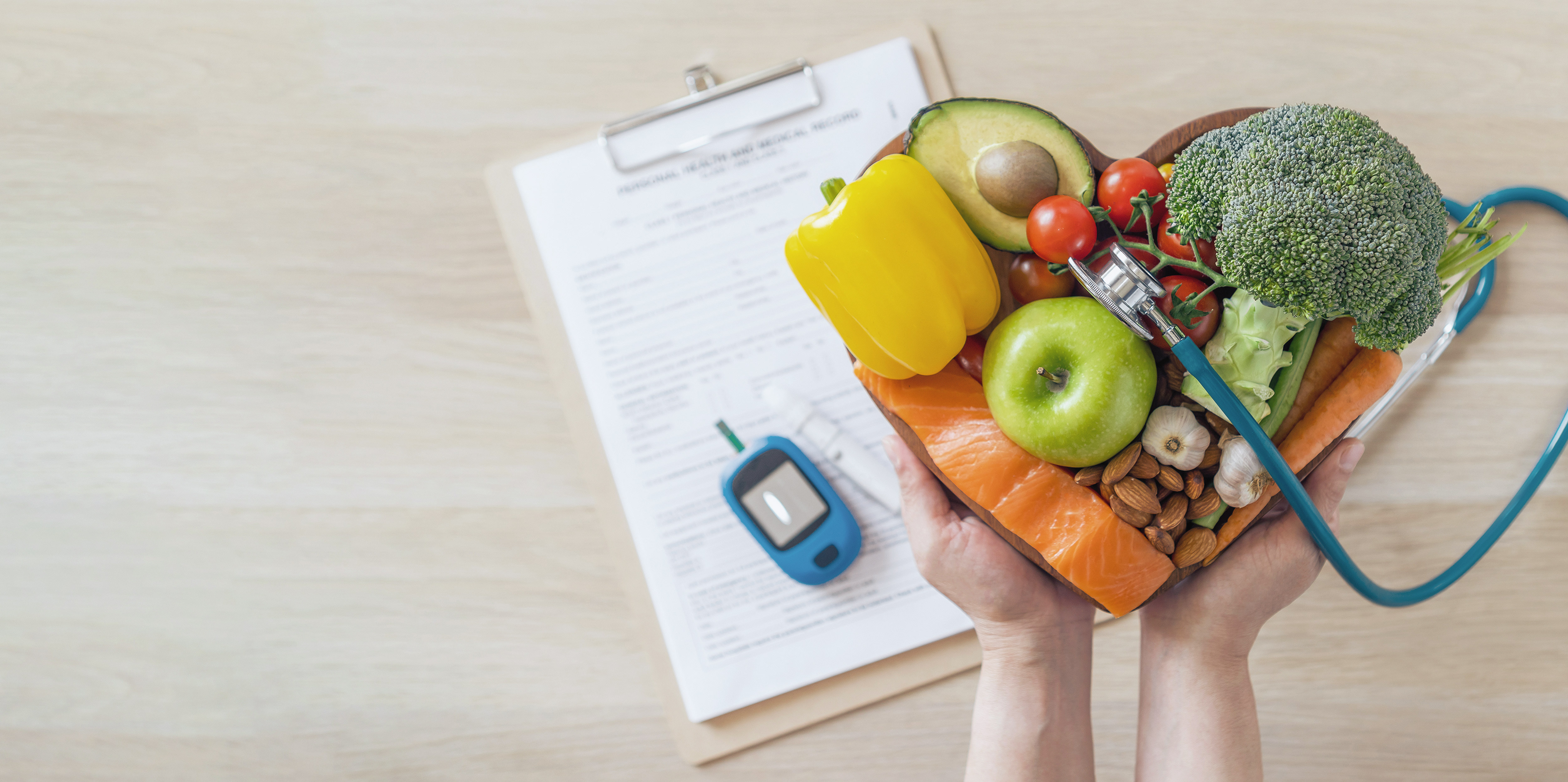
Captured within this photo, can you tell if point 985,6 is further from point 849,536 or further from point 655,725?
point 655,725

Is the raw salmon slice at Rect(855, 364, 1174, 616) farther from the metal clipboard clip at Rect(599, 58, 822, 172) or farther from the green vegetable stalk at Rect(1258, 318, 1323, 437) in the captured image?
the metal clipboard clip at Rect(599, 58, 822, 172)

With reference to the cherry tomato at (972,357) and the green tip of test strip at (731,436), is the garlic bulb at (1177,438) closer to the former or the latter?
the cherry tomato at (972,357)

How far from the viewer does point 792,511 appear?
0.84m

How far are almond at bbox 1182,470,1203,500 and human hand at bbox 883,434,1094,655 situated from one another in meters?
0.15

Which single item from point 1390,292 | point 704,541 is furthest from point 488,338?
point 1390,292

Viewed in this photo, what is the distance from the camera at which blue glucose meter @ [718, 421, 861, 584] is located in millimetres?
840

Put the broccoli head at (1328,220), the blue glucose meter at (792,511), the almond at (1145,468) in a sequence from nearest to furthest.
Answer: the broccoli head at (1328,220) < the almond at (1145,468) < the blue glucose meter at (792,511)

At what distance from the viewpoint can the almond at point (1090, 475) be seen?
2.09 ft

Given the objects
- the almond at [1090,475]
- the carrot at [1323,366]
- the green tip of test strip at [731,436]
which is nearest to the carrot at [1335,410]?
the carrot at [1323,366]

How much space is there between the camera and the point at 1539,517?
2.80 ft

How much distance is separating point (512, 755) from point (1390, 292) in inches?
34.9

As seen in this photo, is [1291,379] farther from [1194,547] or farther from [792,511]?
[792,511]

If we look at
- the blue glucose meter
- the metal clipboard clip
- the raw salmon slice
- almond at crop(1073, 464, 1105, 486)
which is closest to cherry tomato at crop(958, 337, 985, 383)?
the raw salmon slice

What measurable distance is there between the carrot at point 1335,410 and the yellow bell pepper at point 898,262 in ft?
0.83
